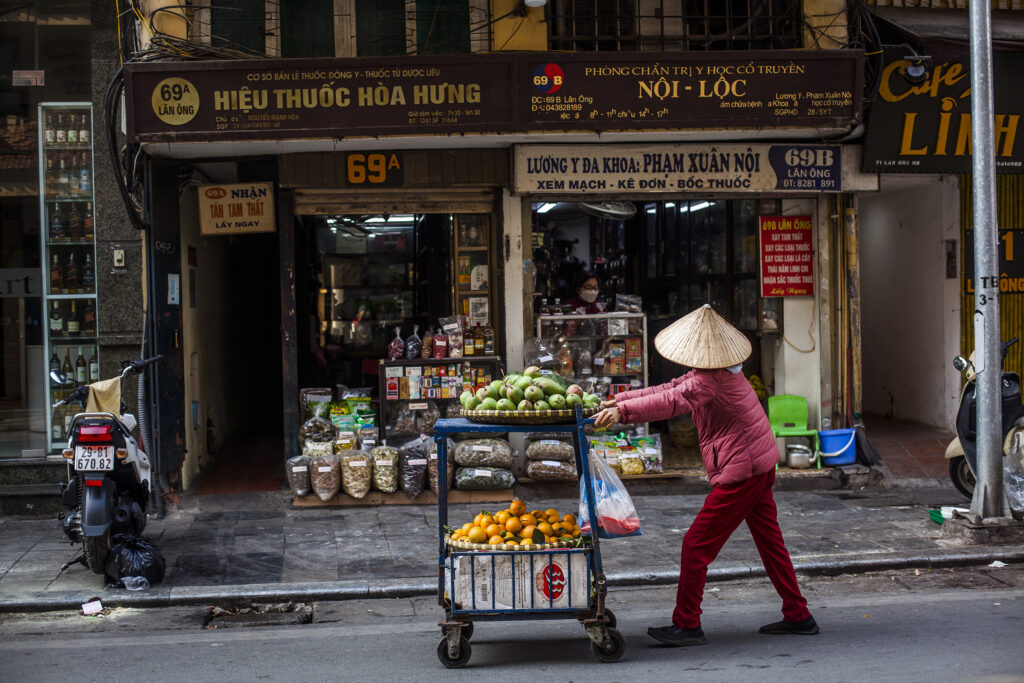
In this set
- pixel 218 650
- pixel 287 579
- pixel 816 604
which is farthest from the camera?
pixel 287 579

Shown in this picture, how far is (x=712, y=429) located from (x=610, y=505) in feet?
2.53

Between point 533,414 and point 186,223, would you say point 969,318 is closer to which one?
point 533,414

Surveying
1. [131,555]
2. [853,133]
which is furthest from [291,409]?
[853,133]

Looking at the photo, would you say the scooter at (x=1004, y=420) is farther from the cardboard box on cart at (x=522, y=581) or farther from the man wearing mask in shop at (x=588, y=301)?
the cardboard box on cart at (x=522, y=581)

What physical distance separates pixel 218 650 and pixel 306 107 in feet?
16.5

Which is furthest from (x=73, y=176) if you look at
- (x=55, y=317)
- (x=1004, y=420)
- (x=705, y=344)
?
(x=1004, y=420)

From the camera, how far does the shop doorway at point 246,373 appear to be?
10.6m

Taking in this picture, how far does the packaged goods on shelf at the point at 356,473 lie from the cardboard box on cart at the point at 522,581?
4.10 meters

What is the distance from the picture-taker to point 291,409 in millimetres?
9562

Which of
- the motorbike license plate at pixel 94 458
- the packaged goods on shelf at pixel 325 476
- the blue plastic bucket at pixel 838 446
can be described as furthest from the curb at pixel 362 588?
the blue plastic bucket at pixel 838 446

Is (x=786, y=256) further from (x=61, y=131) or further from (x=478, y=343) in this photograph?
(x=61, y=131)

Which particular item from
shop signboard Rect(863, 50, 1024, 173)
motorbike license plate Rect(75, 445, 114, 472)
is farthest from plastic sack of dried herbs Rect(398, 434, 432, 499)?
shop signboard Rect(863, 50, 1024, 173)

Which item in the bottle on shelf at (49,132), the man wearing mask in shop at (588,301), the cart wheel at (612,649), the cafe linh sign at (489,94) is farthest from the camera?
the man wearing mask in shop at (588,301)

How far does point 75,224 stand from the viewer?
9250 millimetres
